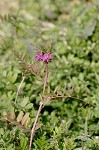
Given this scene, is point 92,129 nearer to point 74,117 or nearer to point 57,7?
point 74,117

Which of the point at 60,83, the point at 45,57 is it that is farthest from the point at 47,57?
the point at 60,83

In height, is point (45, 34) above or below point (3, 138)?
above

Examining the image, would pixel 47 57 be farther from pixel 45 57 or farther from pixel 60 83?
pixel 60 83

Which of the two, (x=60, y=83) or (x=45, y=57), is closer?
(x=45, y=57)

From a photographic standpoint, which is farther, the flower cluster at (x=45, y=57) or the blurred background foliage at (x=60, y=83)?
the blurred background foliage at (x=60, y=83)

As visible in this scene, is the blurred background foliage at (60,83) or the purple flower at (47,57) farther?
the blurred background foliage at (60,83)

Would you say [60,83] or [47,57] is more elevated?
[60,83]

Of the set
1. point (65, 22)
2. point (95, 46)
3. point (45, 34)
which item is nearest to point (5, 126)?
point (95, 46)

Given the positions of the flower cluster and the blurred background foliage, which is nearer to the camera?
the flower cluster
